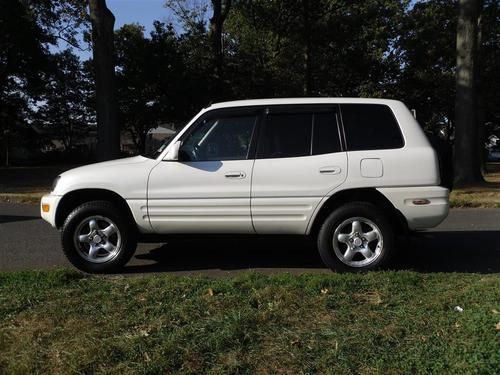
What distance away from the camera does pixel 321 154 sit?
5980mm

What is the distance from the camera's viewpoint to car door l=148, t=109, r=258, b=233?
598cm

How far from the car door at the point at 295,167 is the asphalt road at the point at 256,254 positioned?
384 mm

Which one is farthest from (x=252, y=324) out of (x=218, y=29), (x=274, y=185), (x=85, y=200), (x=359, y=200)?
(x=218, y=29)

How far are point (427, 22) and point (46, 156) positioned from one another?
1164 inches

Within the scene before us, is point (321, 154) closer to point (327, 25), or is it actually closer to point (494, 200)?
point (494, 200)

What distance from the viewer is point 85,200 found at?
632cm

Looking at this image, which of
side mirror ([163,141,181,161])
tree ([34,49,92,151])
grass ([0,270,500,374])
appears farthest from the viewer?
tree ([34,49,92,151])

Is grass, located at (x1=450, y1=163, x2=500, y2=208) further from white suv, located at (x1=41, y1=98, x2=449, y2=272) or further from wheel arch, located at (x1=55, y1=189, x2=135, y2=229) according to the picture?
wheel arch, located at (x1=55, y1=189, x2=135, y2=229)

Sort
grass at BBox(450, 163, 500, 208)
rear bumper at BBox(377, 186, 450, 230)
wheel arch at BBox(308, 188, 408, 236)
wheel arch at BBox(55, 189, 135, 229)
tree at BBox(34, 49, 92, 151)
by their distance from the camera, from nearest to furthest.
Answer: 1. rear bumper at BBox(377, 186, 450, 230)
2. wheel arch at BBox(308, 188, 408, 236)
3. wheel arch at BBox(55, 189, 135, 229)
4. grass at BBox(450, 163, 500, 208)
5. tree at BBox(34, 49, 92, 151)

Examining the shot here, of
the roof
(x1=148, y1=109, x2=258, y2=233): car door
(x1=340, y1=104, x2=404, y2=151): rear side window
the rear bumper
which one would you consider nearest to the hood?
(x1=148, y1=109, x2=258, y2=233): car door

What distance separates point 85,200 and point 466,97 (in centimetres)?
1184

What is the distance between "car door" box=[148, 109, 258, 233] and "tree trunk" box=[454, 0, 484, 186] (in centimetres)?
1063

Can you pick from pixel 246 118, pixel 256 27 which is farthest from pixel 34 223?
pixel 256 27

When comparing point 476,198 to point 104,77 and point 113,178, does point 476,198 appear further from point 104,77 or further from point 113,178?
point 104,77
